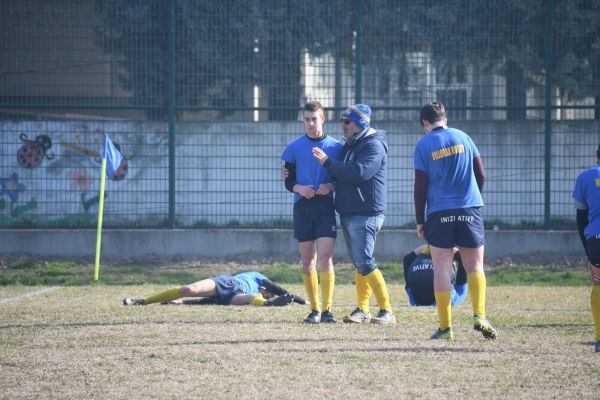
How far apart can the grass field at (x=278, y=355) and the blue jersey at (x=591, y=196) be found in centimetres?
96

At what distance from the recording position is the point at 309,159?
9.32 metres

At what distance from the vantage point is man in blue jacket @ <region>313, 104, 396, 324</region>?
8.98 metres

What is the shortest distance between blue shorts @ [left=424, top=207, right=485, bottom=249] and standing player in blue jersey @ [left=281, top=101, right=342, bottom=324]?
1.44 m

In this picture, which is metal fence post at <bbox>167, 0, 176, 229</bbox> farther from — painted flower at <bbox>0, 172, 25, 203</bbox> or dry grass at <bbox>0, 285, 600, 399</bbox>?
dry grass at <bbox>0, 285, 600, 399</bbox>

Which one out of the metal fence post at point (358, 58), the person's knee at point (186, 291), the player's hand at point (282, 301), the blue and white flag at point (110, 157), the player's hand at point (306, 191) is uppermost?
the metal fence post at point (358, 58)

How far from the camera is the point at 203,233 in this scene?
627 inches

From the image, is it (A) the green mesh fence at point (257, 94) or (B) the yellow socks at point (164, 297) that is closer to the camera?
(B) the yellow socks at point (164, 297)

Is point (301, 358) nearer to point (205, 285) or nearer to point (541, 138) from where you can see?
point (205, 285)

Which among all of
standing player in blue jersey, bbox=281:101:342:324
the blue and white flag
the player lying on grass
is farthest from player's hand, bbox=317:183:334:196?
the blue and white flag

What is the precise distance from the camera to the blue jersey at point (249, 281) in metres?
11.2

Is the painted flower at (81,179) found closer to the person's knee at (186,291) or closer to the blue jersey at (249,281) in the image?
the blue jersey at (249,281)

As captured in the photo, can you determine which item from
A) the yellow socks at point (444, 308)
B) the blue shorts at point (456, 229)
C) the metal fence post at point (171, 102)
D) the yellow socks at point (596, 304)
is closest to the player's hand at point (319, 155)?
the blue shorts at point (456, 229)

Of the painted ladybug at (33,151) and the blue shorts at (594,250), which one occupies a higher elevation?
the painted ladybug at (33,151)

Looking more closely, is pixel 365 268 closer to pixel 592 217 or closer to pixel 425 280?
pixel 425 280
